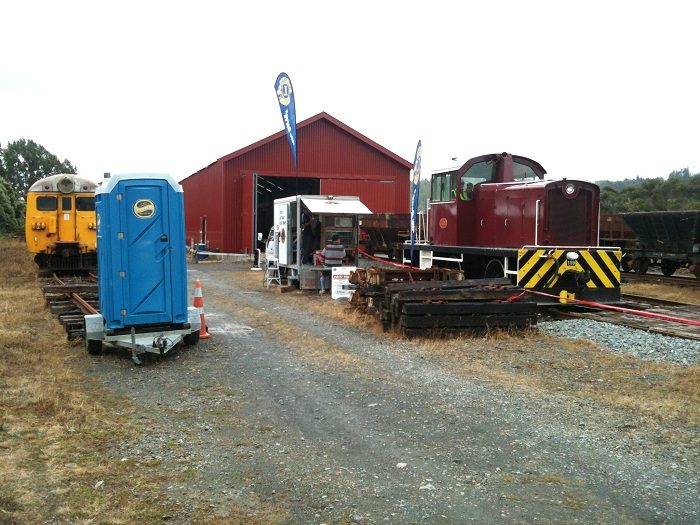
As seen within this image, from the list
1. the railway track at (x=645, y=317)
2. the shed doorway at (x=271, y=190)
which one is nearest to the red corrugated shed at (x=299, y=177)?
the shed doorway at (x=271, y=190)

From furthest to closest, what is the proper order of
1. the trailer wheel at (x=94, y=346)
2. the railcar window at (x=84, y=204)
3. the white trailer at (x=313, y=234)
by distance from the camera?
the railcar window at (x=84, y=204)
the white trailer at (x=313, y=234)
the trailer wheel at (x=94, y=346)

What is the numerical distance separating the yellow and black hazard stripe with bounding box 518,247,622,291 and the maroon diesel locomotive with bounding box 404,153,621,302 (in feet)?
0.06

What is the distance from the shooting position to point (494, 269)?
13.8 meters

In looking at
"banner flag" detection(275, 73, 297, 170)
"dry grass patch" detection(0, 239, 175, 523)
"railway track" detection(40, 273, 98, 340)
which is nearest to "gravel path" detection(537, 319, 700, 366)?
"dry grass patch" detection(0, 239, 175, 523)

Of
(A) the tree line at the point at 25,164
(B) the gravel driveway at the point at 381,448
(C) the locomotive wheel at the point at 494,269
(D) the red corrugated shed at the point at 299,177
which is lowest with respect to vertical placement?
(B) the gravel driveway at the point at 381,448

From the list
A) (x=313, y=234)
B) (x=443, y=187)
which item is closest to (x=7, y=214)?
(x=313, y=234)

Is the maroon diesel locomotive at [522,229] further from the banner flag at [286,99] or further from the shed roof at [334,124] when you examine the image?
the shed roof at [334,124]

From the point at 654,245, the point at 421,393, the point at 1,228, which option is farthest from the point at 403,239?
the point at 1,228

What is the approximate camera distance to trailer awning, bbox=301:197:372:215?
15796 millimetres

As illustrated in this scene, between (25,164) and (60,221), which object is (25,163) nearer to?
(25,164)

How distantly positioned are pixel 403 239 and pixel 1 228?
78.8 ft

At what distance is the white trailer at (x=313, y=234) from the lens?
16.1 m

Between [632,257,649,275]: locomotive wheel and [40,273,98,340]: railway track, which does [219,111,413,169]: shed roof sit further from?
[40,273,98,340]: railway track

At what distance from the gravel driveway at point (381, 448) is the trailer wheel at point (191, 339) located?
2.88ft
